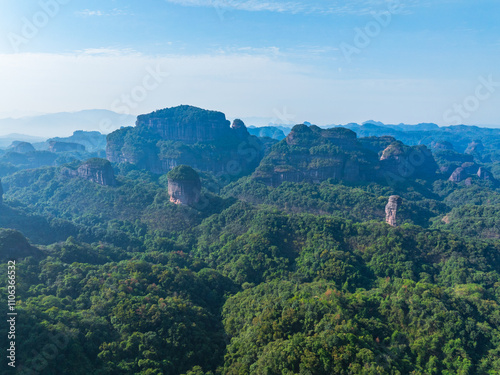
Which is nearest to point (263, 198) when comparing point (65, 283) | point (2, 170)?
point (65, 283)

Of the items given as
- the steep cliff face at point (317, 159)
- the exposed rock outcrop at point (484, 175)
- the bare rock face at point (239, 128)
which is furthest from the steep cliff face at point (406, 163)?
the bare rock face at point (239, 128)

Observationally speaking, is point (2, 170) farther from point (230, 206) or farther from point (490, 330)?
point (490, 330)

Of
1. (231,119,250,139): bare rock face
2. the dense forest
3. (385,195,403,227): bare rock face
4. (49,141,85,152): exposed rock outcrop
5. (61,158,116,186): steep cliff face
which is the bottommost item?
the dense forest

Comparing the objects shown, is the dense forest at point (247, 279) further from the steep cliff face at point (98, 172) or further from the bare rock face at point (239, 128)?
the bare rock face at point (239, 128)

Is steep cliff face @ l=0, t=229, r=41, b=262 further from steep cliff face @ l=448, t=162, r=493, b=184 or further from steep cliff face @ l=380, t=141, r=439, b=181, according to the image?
steep cliff face @ l=448, t=162, r=493, b=184

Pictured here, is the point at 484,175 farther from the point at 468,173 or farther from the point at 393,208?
the point at 393,208

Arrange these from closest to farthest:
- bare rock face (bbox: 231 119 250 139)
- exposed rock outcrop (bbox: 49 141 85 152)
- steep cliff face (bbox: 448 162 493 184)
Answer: steep cliff face (bbox: 448 162 493 184) < bare rock face (bbox: 231 119 250 139) < exposed rock outcrop (bbox: 49 141 85 152)

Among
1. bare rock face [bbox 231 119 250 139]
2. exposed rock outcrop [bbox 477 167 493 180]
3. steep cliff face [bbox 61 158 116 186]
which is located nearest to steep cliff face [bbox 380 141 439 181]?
exposed rock outcrop [bbox 477 167 493 180]
